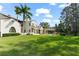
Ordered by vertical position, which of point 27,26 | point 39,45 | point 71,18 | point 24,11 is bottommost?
point 39,45

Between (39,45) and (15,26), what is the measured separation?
42 centimetres

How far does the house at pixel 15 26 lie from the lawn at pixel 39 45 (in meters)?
0.08

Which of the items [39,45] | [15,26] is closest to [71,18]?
[39,45]

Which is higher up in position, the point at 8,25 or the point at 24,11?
the point at 24,11

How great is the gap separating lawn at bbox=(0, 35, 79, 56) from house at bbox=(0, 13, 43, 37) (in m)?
0.08

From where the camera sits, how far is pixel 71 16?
12.8 ft

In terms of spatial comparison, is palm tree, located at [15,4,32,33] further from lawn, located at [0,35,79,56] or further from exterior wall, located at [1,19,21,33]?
lawn, located at [0,35,79,56]

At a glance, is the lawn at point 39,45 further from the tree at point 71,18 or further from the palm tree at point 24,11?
the palm tree at point 24,11

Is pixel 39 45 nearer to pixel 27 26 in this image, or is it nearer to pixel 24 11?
pixel 27 26

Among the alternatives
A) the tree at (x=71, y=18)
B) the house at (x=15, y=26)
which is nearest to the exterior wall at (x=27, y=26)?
the house at (x=15, y=26)

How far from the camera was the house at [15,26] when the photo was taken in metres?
3.92

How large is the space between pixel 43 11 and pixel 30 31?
338mm

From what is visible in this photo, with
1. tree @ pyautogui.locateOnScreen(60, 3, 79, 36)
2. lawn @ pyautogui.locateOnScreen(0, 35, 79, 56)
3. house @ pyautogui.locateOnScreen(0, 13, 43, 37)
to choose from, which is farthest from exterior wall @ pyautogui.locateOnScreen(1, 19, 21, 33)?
tree @ pyautogui.locateOnScreen(60, 3, 79, 36)

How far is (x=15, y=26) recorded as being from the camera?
393 centimetres
